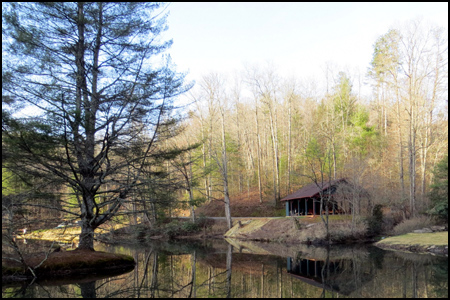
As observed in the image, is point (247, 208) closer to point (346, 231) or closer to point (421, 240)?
point (346, 231)

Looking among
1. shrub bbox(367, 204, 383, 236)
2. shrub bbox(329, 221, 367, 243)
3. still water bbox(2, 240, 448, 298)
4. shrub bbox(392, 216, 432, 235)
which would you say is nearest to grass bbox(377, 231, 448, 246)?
shrub bbox(392, 216, 432, 235)

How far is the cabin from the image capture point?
82.2 feet

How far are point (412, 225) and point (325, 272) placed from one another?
12.5 meters

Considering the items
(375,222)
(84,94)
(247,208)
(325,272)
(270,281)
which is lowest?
(247,208)

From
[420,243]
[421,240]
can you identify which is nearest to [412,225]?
[421,240]

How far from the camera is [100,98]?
11.5m

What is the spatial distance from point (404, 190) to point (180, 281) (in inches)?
814

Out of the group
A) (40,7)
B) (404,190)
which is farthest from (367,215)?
(40,7)

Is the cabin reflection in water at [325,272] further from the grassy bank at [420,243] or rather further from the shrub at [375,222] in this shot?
the shrub at [375,222]

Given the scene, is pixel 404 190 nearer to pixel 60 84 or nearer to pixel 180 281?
pixel 180 281

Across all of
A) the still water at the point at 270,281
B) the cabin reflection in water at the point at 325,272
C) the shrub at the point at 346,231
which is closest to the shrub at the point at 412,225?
the shrub at the point at 346,231

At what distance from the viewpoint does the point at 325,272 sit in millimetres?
11062

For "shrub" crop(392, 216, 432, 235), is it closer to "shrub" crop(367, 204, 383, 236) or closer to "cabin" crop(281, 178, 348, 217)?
"shrub" crop(367, 204, 383, 236)

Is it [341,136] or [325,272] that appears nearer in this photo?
[325,272]
